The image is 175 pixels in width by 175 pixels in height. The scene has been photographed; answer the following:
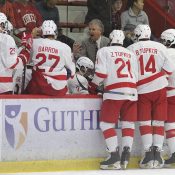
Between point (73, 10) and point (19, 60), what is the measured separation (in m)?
3.20

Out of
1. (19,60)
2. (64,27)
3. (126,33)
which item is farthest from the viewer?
(64,27)

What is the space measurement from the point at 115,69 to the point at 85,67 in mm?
645

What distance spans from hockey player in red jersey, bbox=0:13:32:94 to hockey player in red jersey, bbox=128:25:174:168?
3.51 ft

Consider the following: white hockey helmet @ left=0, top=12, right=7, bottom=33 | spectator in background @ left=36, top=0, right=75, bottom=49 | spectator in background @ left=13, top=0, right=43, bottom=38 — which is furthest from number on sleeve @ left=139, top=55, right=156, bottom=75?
spectator in background @ left=36, top=0, right=75, bottom=49

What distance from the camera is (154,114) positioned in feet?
24.8

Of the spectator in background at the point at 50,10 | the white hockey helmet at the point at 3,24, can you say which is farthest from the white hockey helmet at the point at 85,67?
the spectator in background at the point at 50,10

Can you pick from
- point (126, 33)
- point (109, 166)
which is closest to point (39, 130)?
point (109, 166)

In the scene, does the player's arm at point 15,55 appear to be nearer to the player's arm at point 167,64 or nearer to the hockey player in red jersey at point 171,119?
the player's arm at point 167,64

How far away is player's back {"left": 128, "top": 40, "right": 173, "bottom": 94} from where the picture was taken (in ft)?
24.6

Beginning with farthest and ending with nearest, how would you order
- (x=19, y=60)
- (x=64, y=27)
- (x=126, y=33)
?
(x=64, y=27) < (x=126, y=33) < (x=19, y=60)

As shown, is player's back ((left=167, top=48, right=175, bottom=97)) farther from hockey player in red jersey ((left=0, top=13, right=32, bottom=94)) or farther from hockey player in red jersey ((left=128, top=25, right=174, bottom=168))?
hockey player in red jersey ((left=0, top=13, right=32, bottom=94))

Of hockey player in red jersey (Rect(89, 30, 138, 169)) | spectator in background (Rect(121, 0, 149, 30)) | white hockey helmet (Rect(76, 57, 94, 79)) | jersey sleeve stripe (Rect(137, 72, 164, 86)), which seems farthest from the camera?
spectator in background (Rect(121, 0, 149, 30))

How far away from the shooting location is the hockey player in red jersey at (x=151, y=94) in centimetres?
749

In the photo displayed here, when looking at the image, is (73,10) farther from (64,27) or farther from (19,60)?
(19,60)
